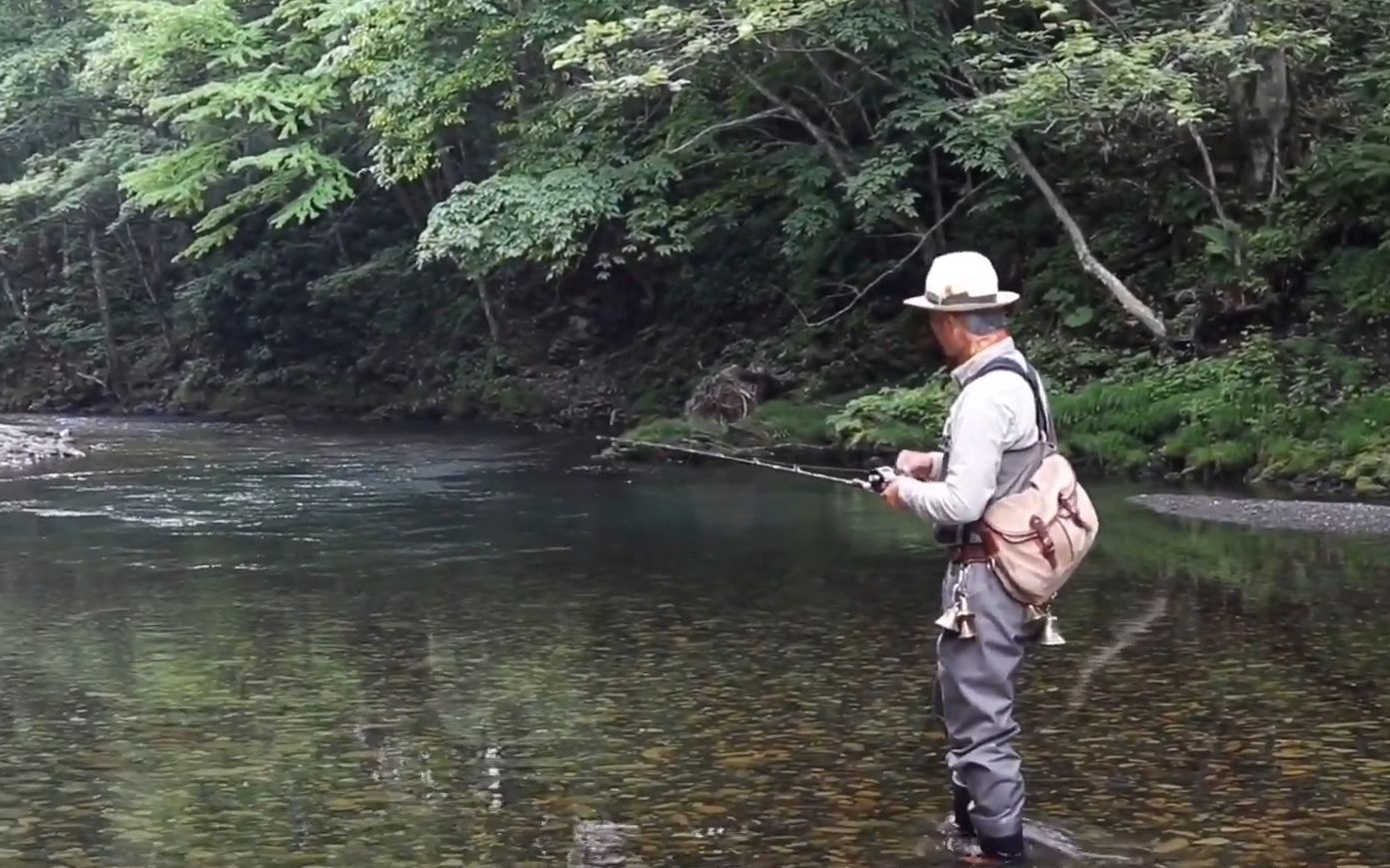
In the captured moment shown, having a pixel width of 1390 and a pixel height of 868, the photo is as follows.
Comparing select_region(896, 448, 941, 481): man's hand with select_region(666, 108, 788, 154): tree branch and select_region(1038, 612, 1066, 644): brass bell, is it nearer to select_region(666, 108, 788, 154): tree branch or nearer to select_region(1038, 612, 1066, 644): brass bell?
select_region(1038, 612, 1066, 644): brass bell

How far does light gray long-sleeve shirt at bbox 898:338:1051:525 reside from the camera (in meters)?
4.39

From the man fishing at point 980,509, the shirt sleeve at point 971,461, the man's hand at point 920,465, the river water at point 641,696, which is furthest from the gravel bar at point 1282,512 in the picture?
the shirt sleeve at point 971,461

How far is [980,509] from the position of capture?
174 inches

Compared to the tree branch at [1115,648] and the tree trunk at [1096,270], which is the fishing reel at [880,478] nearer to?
the tree branch at [1115,648]

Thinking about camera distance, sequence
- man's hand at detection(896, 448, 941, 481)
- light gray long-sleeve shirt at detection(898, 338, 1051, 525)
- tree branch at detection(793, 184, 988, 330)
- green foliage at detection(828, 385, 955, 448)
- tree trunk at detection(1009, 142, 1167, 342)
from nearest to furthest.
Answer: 1. light gray long-sleeve shirt at detection(898, 338, 1051, 525)
2. man's hand at detection(896, 448, 941, 481)
3. green foliage at detection(828, 385, 955, 448)
4. tree trunk at detection(1009, 142, 1167, 342)
5. tree branch at detection(793, 184, 988, 330)

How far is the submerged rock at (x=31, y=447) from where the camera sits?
20234 millimetres

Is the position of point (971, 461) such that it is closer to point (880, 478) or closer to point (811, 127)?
point (880, 478)

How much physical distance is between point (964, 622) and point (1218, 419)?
12.0 meters

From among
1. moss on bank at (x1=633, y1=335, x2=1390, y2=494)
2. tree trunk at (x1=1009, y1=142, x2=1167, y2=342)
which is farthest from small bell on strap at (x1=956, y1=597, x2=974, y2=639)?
tree trunk at (x1=1009, y1=142, x2=1167, y2=342)

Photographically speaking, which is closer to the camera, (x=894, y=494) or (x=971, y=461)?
(x=971, y=461)

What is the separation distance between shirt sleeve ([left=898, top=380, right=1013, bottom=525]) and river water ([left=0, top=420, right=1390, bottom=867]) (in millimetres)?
1004

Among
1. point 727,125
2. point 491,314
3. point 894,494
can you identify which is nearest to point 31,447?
point 491,314

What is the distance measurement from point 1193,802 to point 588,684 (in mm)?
2724

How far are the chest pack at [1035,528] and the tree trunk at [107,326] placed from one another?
31.2m
